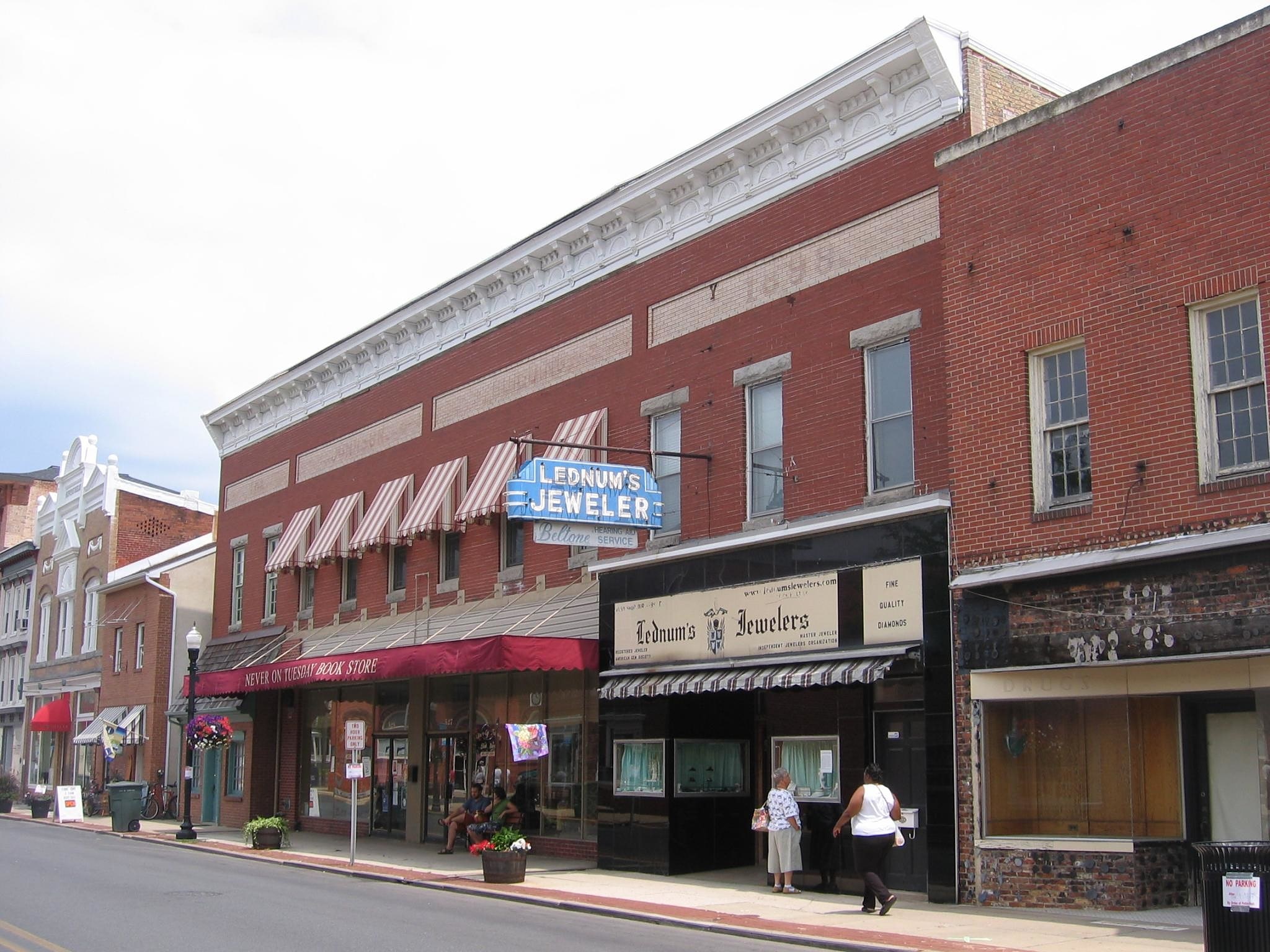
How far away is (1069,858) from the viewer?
550 inches

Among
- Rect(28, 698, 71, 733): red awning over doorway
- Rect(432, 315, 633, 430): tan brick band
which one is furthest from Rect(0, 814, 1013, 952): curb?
Rect(28, 698, 71, 733): red awning over doorway

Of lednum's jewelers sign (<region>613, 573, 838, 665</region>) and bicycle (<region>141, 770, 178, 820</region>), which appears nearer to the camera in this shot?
lednum's jewelers sign (<region>613, 573, 838, 665</region>)

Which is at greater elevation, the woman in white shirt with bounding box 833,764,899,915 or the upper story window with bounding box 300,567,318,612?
the upper story window with bounding box 300,567,318,612

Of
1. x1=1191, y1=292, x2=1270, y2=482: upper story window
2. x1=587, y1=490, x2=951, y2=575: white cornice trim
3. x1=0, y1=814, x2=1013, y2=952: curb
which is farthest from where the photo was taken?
x1=587, y1=490, x2=951, y2=575: white cornice trim

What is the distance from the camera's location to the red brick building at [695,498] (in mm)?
16750

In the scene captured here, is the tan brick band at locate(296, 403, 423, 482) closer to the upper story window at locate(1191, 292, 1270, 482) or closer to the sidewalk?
the sidewalk

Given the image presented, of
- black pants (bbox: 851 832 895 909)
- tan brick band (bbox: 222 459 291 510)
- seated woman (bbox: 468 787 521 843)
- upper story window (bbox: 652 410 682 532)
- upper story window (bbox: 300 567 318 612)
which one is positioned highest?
tan brick band (bbox: 222 459 291 510)

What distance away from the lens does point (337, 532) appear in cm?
2966

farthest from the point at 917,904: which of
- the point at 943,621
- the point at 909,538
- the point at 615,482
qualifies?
the point at 615,482

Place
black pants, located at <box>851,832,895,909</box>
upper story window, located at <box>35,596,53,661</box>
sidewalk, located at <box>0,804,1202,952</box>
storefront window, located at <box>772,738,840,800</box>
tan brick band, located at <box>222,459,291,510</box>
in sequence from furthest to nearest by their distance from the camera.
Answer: upper story window, located at <box>35,596,53,661</box> < tan brick band, located at <box>222,459,291,510</box> < storefront window, located at <box>772,738,840,800</box> < black pants, located at <box>851,832,895,909</box> < sidewalk, located at <box>0,804,1202,952</box>

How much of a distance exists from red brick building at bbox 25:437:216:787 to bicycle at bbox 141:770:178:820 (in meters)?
4.05

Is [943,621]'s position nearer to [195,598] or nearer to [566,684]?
[566,684]

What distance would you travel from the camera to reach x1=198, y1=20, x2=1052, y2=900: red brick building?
55.0 ft

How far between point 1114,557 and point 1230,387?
6.37 ft
